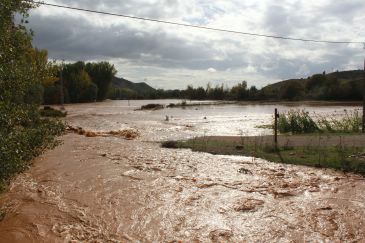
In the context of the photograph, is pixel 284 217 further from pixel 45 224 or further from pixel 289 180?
pixel 45 224

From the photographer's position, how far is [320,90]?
7456 centimetres

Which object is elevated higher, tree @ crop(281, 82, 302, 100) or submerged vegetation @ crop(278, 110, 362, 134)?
tree @ crop(281, 82, 302, 100)

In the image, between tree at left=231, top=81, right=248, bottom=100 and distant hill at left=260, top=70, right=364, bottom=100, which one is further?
tree at left=231, top=81, right=248, bottom=100

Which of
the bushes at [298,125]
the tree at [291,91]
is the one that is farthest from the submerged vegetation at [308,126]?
the tree at [291,91]

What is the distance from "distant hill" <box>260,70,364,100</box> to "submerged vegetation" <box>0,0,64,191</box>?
64.6 m

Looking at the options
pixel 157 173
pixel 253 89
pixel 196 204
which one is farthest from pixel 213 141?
pixel 253 89

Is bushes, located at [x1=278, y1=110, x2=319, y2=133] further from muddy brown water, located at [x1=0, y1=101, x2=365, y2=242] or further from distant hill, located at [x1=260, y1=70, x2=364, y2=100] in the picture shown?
distant hill, located at [x1=260, y1=70, x2=364, y2=100]

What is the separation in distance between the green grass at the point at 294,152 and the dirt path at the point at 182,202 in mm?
565

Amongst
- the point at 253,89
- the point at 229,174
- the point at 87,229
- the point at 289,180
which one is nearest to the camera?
the point at 87,229

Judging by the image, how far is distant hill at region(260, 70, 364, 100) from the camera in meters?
68.8

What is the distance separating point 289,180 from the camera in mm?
11188

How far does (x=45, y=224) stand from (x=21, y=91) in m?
2.67

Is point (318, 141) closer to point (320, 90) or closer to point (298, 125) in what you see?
point (298, 125)

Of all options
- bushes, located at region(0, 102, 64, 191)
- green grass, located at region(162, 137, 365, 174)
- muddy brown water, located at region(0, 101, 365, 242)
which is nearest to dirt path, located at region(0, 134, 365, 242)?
muddy brown water, located at region(0, 101, 365, 242)
